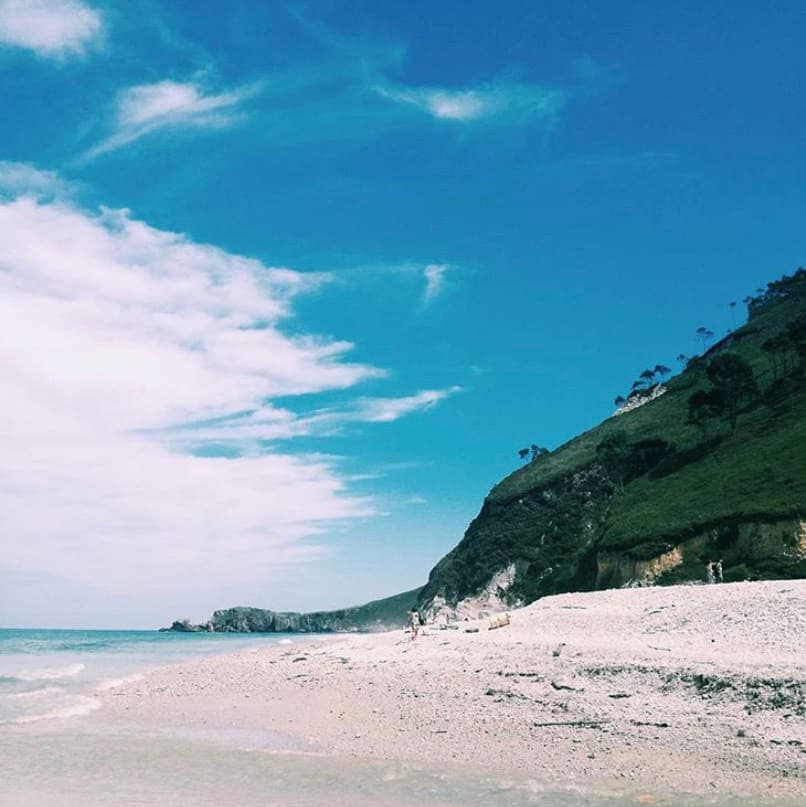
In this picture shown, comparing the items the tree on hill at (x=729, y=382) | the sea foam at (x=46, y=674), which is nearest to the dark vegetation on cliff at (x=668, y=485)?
the tree on hill at (x=729, y=382)

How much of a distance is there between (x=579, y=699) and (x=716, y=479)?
6876cm

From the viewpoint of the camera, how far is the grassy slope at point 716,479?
68938 mm

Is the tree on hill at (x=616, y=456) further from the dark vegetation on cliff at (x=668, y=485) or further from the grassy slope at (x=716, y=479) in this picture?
the grassy slope at (x=716, y=479)

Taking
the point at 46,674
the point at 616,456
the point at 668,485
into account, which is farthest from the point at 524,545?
the point at 46,674

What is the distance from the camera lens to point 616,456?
4916 inches

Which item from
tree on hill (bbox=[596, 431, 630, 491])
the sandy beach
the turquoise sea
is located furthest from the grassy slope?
the turquoise sea

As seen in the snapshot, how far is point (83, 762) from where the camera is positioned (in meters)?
18.2

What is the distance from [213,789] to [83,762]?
476 cm

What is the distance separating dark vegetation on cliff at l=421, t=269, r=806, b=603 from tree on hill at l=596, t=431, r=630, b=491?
8.7 inches

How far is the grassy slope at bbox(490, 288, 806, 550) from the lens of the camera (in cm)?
6894

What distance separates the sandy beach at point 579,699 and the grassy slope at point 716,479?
3834 centimetres

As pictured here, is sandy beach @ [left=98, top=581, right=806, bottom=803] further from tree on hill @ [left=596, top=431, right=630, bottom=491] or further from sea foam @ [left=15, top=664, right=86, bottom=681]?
tree on hill @ [left=596, top=431, right=630, bottom=491]

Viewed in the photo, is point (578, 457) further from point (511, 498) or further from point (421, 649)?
point (421, 649)

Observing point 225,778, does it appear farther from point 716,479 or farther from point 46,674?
point 716,479
